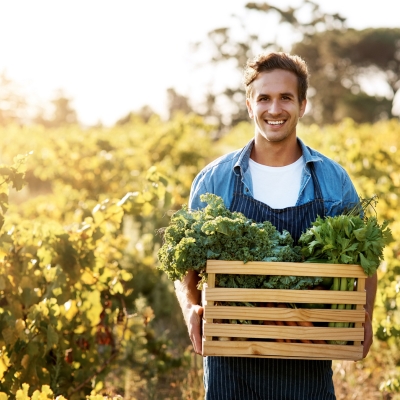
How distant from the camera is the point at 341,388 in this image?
167 inches

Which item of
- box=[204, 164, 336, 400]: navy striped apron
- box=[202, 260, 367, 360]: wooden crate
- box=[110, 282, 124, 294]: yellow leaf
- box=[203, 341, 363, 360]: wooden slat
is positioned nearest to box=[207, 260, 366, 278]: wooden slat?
box=[202, 260, 367, 360]: wooden crate

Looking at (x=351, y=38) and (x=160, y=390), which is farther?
(x=351, y=38)

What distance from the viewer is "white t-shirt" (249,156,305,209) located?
103 inches

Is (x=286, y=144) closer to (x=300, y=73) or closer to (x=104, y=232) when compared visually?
(x=300, y=73)

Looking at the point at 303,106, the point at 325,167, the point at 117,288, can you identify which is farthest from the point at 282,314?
the point at 117,288

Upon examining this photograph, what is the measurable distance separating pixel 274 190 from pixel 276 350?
722mm

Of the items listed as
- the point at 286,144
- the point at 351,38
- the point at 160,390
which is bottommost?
the point at 160,390

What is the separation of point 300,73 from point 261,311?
1082 mm

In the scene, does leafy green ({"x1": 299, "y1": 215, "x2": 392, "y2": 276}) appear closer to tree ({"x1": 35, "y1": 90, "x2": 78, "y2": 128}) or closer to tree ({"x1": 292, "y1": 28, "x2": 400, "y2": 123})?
tree ({"x1": 292, "y1": 28, "x2": 400, "y2": 123})

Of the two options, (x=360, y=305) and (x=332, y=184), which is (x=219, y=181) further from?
(x=360, y=305)

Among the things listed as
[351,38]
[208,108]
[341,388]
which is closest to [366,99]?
[351,38]

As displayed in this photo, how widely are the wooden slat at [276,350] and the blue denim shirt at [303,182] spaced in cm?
61

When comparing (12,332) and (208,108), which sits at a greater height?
(208,108)

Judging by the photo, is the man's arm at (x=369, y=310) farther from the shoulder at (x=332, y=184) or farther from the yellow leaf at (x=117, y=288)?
the yellow leaf at (x=117, y=288)
